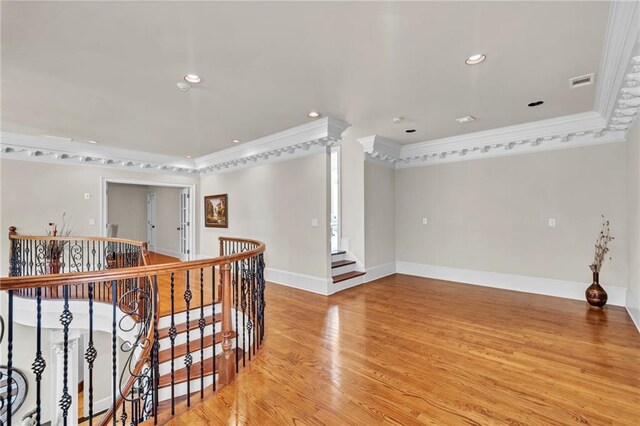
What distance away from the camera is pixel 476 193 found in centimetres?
548

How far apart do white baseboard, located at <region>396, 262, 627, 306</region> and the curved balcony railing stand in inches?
151

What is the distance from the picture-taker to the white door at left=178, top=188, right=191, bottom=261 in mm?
7855

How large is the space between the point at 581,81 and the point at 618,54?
812mm

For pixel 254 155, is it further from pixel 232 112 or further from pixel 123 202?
pixel 123 202

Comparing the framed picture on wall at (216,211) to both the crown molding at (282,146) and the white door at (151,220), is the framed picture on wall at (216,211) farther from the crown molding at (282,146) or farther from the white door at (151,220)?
the white door at (151,220)

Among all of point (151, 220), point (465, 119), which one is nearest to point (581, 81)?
point (465, 119)

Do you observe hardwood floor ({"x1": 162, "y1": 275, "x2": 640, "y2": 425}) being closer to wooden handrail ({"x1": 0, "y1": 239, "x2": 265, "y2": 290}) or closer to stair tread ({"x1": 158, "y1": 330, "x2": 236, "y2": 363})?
stair tread ({"x1": 158, "y1": 330, "x2": 236, "y2": 363})

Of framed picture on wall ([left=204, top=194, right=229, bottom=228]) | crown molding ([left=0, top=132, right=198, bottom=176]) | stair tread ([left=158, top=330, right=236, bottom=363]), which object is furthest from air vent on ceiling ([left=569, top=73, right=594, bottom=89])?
crown molding ([left=0, top=132, right=198, bottom=176])

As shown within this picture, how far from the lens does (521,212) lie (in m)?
4.98

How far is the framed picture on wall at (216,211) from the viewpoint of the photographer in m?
7.00

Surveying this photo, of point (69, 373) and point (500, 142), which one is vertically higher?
point (500, 142)

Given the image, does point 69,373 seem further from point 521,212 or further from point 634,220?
point 634,220

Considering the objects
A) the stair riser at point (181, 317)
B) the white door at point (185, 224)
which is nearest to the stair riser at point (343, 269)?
the stair riser at point (181, 317)

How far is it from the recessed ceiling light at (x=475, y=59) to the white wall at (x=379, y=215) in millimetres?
2994
